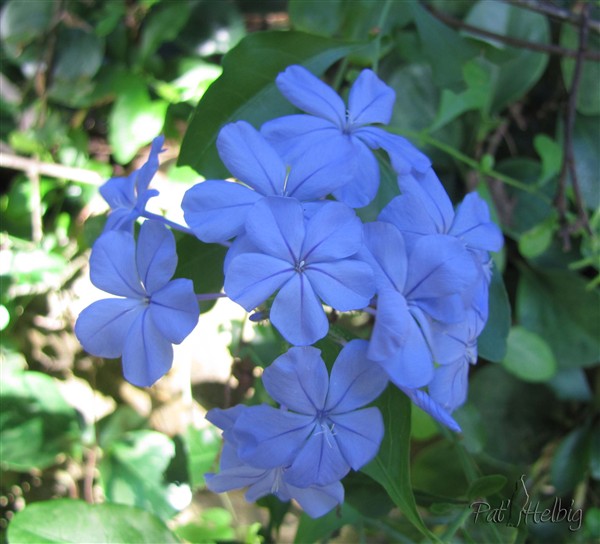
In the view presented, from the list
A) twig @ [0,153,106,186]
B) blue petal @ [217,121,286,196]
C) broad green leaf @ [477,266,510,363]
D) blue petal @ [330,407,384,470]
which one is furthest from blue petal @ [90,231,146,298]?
twig @ [0,153,106,186]

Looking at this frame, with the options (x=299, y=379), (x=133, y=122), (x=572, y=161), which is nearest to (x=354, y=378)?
(x=299, y=379)

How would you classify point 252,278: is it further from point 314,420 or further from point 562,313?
point 562,313

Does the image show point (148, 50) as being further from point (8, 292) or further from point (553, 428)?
point (553, 428)

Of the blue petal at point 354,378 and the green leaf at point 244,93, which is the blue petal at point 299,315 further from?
the green leaf at point 244,93

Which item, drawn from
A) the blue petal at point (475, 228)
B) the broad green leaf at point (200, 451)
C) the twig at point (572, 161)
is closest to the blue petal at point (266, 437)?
the blue petal at point (475, 228)

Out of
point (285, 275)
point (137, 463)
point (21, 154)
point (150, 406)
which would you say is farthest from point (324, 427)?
point (21, 154)

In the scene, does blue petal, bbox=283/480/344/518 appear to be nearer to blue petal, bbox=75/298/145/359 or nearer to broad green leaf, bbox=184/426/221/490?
blue petal, bbox=75/298/145/359
